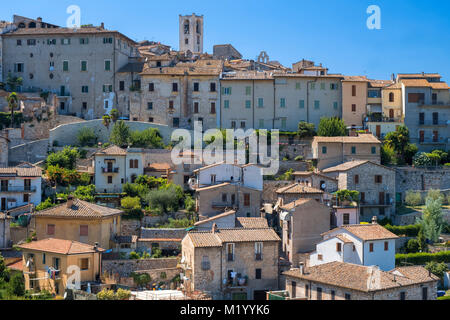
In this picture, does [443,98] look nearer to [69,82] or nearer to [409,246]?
[409,246]

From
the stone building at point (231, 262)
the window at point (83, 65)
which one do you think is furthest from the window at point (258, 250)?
the window at point (83, 65)

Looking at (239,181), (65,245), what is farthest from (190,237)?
(239,181)

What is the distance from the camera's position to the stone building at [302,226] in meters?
37.8

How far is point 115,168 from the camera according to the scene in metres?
45.5

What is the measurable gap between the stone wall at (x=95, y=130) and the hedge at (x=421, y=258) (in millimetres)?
23803

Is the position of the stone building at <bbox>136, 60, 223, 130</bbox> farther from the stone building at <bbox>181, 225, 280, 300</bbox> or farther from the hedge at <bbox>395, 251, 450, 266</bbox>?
the hedge at <bbox>395, 251, 450, 266</bbox>

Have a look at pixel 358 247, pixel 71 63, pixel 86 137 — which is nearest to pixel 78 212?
pixel 358 247

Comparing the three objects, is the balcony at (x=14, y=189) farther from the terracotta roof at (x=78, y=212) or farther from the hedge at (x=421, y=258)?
the hedge at (x=421, y=258)

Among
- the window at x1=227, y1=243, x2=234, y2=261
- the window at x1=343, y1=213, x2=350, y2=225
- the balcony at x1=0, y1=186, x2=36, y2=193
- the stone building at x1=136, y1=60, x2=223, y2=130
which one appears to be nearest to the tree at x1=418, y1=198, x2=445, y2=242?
the window at x1=343, y1=213, x2=350, y2=225

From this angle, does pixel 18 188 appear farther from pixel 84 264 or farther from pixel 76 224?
pixel 84 264

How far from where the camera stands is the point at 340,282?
98.4ft

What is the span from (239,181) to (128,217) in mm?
7825

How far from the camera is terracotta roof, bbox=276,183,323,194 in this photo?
4150 centimetres

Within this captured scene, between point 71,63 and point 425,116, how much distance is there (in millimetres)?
33725
